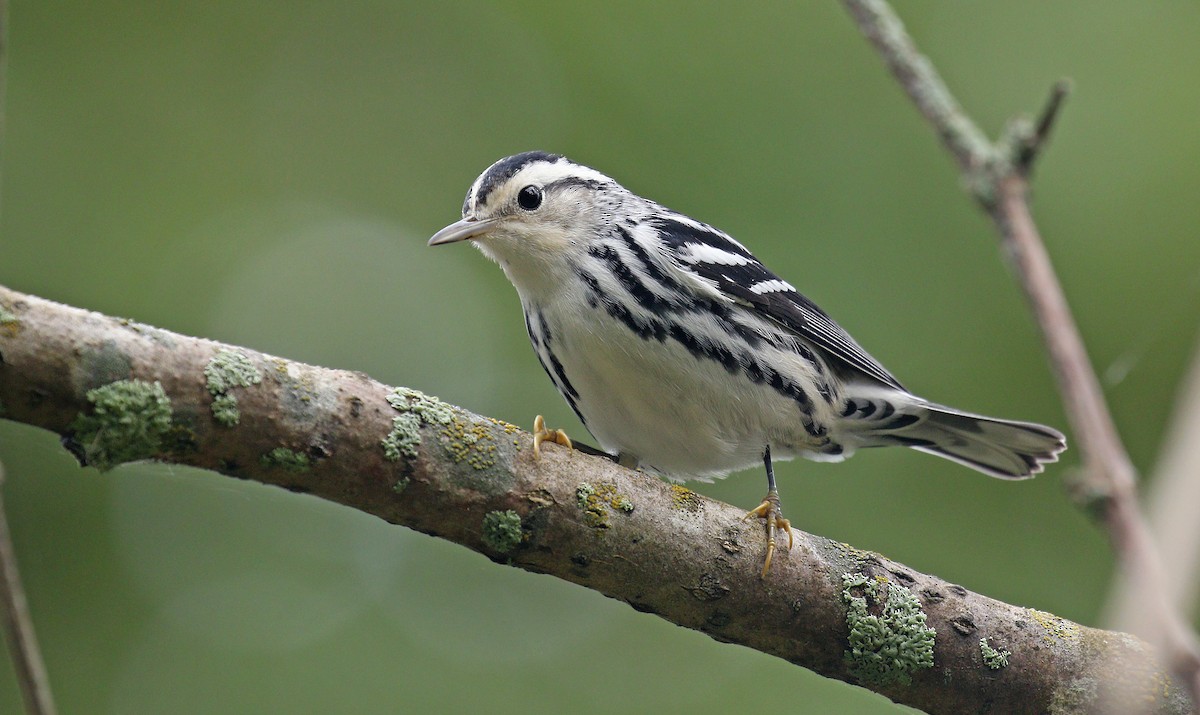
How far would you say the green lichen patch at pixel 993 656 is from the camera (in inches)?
121

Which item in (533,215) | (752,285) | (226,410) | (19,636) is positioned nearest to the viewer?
(19,636)

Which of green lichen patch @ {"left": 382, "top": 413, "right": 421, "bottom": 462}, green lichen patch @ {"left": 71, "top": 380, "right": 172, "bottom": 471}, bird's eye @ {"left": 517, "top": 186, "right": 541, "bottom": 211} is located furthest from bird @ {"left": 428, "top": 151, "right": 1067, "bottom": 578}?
green lichen patch @ {"left": 71, "top": 380, "right": 172, "bottom": 471}

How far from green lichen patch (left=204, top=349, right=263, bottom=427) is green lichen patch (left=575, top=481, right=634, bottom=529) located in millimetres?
912

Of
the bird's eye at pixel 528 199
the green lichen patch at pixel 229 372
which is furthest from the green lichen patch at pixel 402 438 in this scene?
the bird's eye at pixel 528 199

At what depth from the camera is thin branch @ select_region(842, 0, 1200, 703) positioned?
3.21 ft

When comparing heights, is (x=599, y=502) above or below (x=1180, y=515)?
above

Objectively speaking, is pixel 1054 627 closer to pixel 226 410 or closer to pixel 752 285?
pixel 752 285

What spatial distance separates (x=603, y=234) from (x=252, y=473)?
2169 millimetres

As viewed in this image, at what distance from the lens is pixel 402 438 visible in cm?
257

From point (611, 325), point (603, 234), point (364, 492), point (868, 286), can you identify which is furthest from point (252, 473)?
point (868, 286)

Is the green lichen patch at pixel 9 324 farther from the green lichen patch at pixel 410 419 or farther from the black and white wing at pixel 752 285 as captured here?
the black and white wing at pixel 752 285

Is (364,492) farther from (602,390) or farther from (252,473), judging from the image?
(602,390)

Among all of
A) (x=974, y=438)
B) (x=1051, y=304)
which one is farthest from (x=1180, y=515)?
(x=974, y=438)

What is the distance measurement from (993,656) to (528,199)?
253 cm
